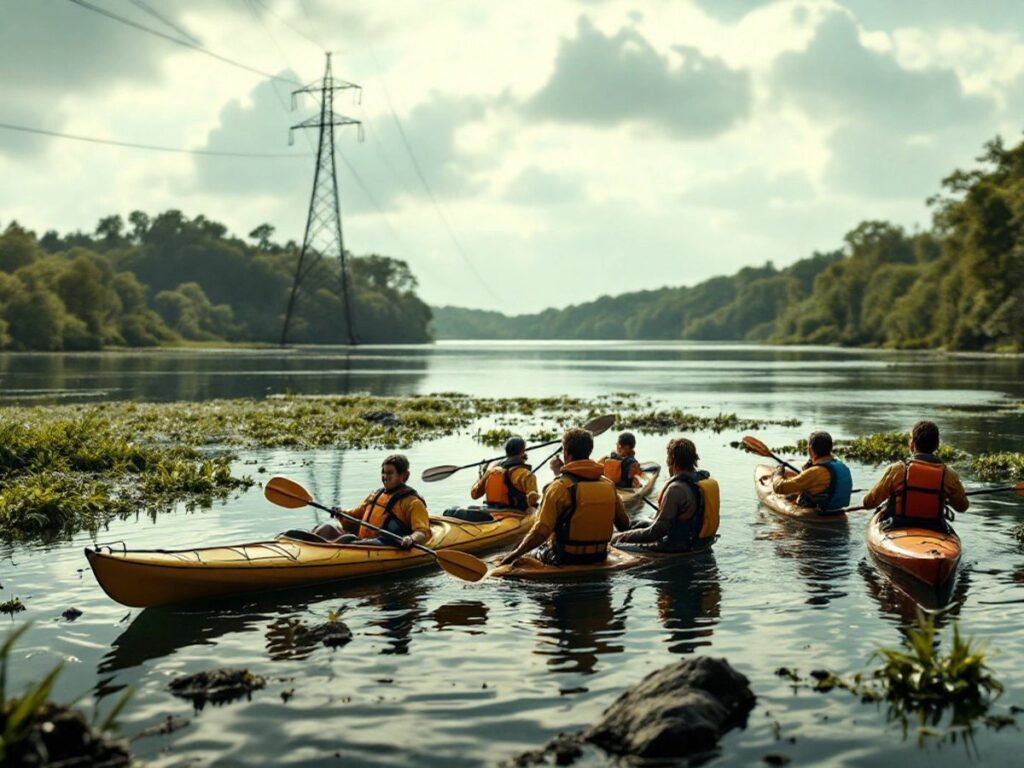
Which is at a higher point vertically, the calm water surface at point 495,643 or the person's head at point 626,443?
the person's head at point 626,443

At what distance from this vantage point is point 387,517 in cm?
1285

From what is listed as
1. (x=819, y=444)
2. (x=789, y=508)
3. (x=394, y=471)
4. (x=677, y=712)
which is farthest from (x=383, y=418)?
(x=677, y=712)

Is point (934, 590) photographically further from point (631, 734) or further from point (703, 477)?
point (631, 734)

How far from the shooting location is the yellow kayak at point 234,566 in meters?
10.5

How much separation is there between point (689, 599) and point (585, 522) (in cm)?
155

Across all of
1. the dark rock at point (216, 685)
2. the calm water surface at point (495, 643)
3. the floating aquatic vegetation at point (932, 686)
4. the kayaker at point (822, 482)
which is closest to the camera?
the calm water surface at point (495, 643)

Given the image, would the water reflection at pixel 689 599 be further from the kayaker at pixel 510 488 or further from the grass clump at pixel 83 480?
the grass clump at pixel 83 480

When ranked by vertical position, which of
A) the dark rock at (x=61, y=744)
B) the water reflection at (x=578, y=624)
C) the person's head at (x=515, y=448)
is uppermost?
the person's head at (x=515, y=448)

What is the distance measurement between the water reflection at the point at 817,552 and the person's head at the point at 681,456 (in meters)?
2.01

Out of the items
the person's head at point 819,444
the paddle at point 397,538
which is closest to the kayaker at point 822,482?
the person's head at point 819,444

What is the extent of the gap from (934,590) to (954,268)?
10499 centimetres

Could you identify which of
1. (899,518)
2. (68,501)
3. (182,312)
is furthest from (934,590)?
(182,312)

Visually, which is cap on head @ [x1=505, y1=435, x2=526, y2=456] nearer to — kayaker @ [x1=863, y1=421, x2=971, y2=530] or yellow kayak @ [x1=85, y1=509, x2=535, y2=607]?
yellow kayak @ [x1=85, y1=509, x2=535, y2=607]

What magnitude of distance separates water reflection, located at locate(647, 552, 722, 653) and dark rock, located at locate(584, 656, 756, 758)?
1708mm
